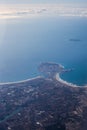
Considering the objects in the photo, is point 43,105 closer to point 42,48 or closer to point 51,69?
point 51,69

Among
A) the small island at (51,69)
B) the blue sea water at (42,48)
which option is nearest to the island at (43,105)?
the small island at (51,69)

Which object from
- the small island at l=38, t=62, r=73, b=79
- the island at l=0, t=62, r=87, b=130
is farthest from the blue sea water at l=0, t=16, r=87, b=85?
the island at l=0, t=62, r=87, b=130

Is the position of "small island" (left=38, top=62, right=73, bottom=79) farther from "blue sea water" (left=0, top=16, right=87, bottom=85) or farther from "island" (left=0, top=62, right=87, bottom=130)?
"blue sea water" (left=0, top=16, right=87, bottom=85)

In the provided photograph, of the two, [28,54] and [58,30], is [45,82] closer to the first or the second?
A: [28,54]

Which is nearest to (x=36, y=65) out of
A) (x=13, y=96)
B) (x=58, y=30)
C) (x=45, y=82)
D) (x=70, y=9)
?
(x=45, y=82)

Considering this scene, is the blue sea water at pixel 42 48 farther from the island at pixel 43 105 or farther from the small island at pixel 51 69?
the island at pixel 43 105

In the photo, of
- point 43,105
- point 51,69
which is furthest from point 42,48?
point 43,105
